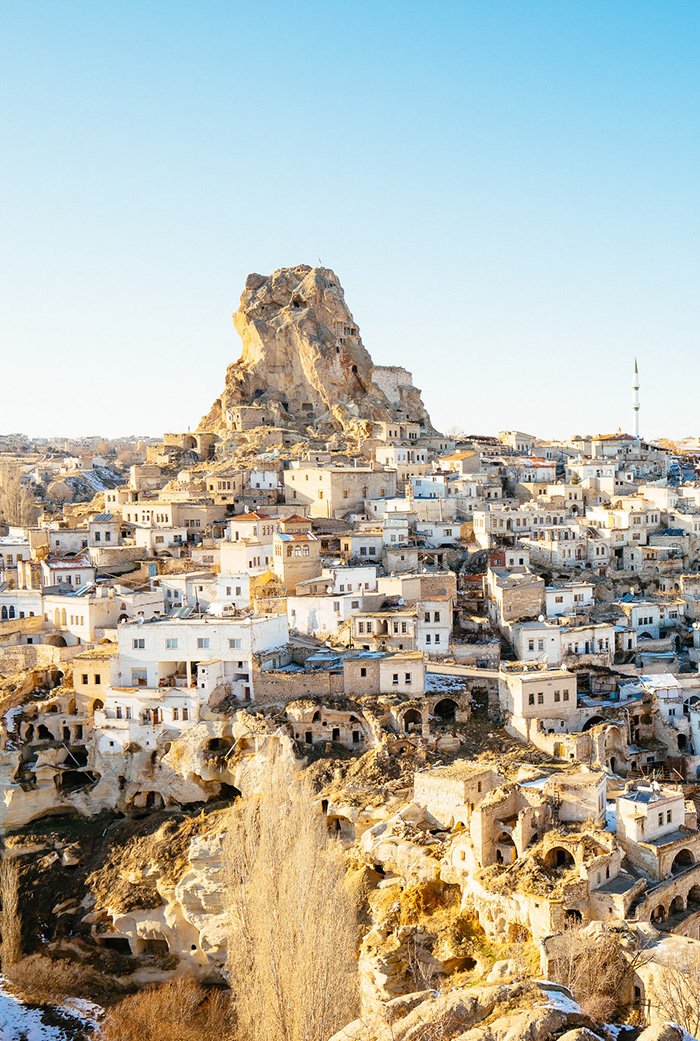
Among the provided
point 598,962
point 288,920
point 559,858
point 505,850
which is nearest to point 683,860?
point 559,858

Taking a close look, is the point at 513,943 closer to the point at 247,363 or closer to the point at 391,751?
the point at 391,751

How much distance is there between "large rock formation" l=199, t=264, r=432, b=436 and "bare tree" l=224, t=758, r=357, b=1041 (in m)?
35.5

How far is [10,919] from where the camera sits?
20.5 metres

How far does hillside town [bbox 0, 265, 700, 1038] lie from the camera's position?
17094 millimetres

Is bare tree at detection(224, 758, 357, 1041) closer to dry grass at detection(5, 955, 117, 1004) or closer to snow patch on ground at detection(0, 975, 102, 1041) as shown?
snow patch on ground at detection(0, 975, 102, 1041)

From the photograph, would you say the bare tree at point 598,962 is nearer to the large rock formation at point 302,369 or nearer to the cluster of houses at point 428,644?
the cluster of houses at point 428,644

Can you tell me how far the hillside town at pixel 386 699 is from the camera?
56.1ft

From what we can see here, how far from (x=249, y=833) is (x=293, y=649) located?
22.5ft

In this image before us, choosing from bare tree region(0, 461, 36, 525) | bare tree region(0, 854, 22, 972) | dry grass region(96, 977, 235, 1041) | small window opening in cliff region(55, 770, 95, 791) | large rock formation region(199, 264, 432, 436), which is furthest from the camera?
large rock formation region(199, 264, 432, 436)

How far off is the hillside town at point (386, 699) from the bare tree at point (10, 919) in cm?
72

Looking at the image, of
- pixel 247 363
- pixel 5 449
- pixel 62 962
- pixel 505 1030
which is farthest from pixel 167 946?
pixel 5 449

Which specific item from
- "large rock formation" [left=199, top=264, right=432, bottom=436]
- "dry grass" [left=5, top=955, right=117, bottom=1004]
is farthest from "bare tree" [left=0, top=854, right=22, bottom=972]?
"large rock formation" [left=199, top=264, right=432, bottom=436]

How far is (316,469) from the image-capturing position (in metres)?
40.1

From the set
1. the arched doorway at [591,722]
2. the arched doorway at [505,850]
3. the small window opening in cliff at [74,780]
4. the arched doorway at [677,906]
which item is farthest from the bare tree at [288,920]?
the arched doorway at [591,722]
